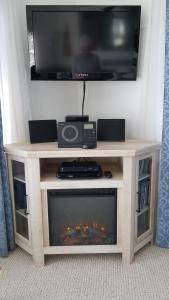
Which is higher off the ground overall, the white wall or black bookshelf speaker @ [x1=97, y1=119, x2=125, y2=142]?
the white wall

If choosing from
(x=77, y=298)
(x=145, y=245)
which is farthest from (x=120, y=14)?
(x=77, y=298)

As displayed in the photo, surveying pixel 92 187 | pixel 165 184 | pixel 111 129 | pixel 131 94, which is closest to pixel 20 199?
pixel 92 187

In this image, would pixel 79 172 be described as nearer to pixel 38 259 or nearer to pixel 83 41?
pixel 38 259

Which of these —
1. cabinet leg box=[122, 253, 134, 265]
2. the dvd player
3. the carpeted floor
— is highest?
the dvd player

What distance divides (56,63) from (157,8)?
2.62 ft

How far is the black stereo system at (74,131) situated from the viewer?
168 cm

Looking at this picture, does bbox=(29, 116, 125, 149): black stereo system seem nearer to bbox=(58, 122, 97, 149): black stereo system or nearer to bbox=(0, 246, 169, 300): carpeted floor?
bbox=(58, 122, 97, 149): black stereo system

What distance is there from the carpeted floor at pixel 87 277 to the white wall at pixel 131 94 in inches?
36.0

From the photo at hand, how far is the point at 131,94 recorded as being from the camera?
80.4 inches

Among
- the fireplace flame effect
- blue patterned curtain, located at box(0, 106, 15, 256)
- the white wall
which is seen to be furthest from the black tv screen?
the fireplace flame effect

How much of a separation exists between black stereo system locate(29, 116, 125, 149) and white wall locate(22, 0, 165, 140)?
216 mm

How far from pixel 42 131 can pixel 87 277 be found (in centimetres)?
101

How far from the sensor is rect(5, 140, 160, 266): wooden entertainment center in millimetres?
1586

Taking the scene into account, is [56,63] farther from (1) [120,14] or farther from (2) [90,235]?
(2) [90,235]
